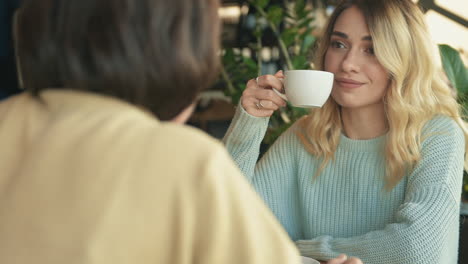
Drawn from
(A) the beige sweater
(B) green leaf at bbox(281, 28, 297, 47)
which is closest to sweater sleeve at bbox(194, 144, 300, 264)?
(A) the beige sweater

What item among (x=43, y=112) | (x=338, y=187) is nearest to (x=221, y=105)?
(x=338, y=187)

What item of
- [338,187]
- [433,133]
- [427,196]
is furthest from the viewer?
[338,187]

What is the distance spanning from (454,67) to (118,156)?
164 centimetres

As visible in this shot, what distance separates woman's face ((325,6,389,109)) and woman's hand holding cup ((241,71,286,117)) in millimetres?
185

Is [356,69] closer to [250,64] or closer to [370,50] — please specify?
[370,50]

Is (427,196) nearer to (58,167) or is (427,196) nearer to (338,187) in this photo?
(338,187)

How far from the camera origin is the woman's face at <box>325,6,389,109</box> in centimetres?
147

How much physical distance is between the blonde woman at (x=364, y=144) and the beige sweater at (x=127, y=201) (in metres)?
0.81

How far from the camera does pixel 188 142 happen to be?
525 mm

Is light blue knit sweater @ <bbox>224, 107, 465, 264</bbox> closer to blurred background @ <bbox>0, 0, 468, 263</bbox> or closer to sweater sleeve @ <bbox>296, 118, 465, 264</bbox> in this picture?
sweater sleeve @ <bbox>296, 118, 465, 264</bbox>

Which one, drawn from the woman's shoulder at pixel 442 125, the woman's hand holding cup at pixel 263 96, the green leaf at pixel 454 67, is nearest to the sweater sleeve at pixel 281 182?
the woman's hand holding cup at pixel 263 96

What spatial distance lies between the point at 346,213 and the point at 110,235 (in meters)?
1.08

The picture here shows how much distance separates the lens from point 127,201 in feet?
1.67

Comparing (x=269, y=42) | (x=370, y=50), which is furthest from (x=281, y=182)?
(x=269, y=42)
